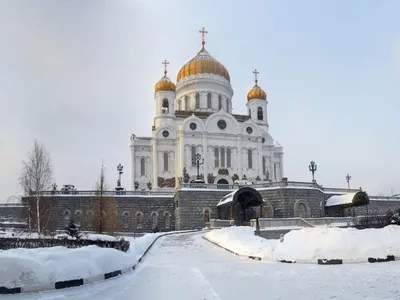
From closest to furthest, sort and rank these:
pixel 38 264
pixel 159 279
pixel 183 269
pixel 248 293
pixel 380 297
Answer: pixel 380 297 < pixel 248 293 < pixel 38 264 < pixel 159 279 < pixel 183 269

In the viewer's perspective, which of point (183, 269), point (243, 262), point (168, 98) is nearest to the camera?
point (183, 269)

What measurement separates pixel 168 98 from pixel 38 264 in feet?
173

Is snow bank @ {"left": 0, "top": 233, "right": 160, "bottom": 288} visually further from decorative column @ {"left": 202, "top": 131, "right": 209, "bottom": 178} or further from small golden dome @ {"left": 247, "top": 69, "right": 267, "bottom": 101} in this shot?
small golden dome @ {"left": 247, "top": 69, "right": 267, "bottom": 101}

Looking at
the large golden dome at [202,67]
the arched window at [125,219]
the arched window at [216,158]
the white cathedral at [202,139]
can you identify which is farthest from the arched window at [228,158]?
the arched window at [125,219]

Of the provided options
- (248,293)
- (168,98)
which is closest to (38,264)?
(248,293)

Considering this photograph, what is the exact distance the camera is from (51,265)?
9203 mm

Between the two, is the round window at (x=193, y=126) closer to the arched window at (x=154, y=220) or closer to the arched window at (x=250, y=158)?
the arched window at (x=250, y=158)

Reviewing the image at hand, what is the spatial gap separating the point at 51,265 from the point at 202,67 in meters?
56.5

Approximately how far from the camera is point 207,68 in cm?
6369

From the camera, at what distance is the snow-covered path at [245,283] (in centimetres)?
809

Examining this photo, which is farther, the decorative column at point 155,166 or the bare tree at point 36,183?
the decorative column at point 155,166

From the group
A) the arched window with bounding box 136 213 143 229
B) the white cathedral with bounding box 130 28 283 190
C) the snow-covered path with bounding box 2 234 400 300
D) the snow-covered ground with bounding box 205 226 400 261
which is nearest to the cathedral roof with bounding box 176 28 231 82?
the white cathedral with bounding box 130 28 283 190

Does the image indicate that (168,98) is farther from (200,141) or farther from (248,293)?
(248,293)

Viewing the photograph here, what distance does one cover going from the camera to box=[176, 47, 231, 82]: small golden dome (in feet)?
209
